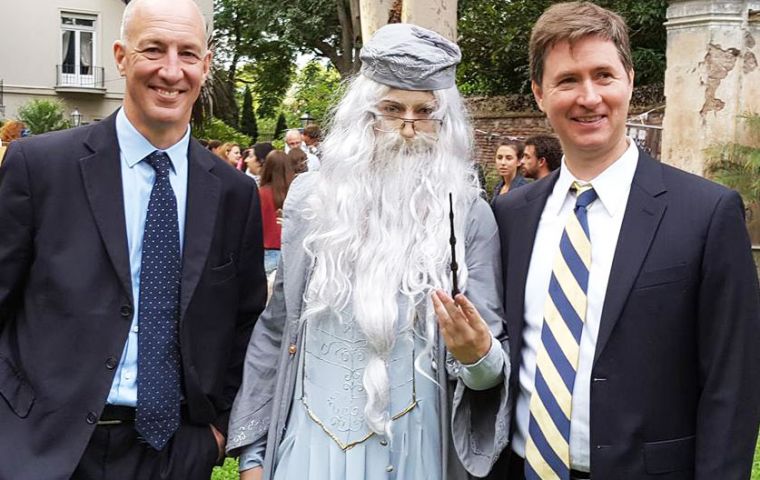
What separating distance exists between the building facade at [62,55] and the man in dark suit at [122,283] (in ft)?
91.4

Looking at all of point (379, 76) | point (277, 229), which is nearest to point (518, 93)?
point (277, 229)

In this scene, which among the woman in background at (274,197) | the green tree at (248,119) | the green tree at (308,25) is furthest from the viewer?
the green tree at (248,119)

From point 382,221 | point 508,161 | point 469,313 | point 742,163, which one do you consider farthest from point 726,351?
point 508,161

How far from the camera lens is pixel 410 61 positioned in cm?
283

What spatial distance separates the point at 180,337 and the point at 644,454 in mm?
1318

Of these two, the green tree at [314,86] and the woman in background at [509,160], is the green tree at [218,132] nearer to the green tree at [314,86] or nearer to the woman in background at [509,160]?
the green tree at [314,86]

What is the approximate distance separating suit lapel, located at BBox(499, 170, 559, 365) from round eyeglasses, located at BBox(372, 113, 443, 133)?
347 mm

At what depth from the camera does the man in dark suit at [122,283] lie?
2.63 m

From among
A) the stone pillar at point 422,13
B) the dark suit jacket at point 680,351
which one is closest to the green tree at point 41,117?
the stone pillar at point 422,13

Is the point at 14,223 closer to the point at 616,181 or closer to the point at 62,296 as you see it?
the point at 62,296

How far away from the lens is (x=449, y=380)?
2748mm

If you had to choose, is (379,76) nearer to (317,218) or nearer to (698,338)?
(317,218)

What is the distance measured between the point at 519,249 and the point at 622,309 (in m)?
0.40

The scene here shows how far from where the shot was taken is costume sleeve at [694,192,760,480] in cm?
240
